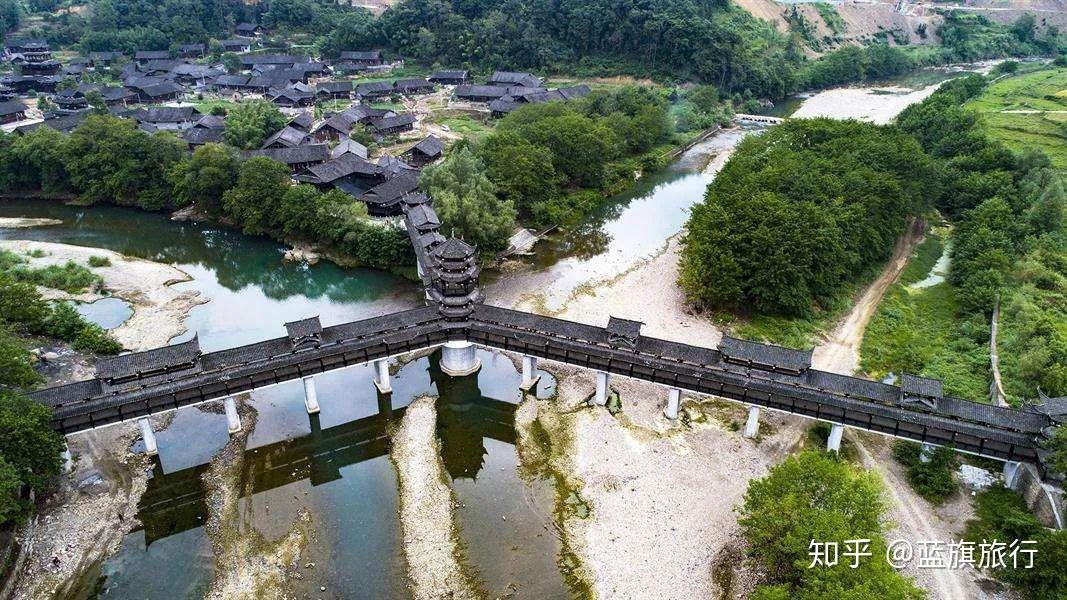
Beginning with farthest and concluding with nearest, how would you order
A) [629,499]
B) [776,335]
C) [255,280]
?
[255,280] → [776,335] → [629,499]

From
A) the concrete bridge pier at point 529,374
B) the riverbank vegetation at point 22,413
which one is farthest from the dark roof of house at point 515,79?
the riverbank vegetation at point 22,413

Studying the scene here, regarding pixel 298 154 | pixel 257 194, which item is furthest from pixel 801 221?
pixel 298 154

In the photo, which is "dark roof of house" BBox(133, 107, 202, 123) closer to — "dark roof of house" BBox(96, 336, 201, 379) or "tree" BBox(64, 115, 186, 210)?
"tree" BBox(64, 115, 186, 210)

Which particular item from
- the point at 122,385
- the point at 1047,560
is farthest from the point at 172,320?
the point at 1047,560

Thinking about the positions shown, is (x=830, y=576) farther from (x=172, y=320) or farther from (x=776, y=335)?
(x=172, y=320)

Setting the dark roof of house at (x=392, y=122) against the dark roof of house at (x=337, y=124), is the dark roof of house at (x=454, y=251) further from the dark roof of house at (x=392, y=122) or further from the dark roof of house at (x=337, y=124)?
the dark roof of house at (x=392, y=122)

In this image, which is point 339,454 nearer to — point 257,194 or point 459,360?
point 459,360

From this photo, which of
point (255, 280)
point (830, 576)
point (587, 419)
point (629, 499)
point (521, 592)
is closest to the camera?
point (830, 576)
